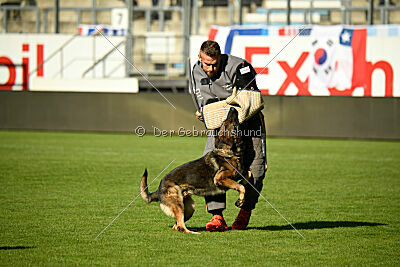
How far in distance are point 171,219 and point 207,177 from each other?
1364 mm

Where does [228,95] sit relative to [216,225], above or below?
above

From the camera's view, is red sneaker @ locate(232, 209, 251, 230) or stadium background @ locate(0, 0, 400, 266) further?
red sneaker @ locate(232, 209, 251, 230)

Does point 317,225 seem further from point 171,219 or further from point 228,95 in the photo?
point 228,95

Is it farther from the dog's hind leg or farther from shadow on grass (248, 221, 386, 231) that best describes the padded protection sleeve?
shadow on grass (248, 221, 386, 231)

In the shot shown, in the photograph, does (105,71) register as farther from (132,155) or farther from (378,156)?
(378,156)

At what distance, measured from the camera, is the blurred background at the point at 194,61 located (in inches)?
811

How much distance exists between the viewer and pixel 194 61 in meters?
21.7

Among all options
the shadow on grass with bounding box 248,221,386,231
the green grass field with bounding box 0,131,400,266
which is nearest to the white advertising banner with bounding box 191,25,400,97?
the green grass field with bounding box 0,131,400,266

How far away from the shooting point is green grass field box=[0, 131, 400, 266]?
598 centimetres

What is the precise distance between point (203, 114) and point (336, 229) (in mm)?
1920

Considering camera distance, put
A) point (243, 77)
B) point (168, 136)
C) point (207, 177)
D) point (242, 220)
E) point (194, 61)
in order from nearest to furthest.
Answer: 1. point (207, 177)
2. point (243, 77)
3. point (242, 220)
4. point (168, 136)
5. point (194, 61)

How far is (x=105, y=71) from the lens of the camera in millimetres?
23109

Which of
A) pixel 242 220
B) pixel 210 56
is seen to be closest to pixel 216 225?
pixel 242 220

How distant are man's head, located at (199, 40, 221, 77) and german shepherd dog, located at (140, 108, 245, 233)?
0.49 m
